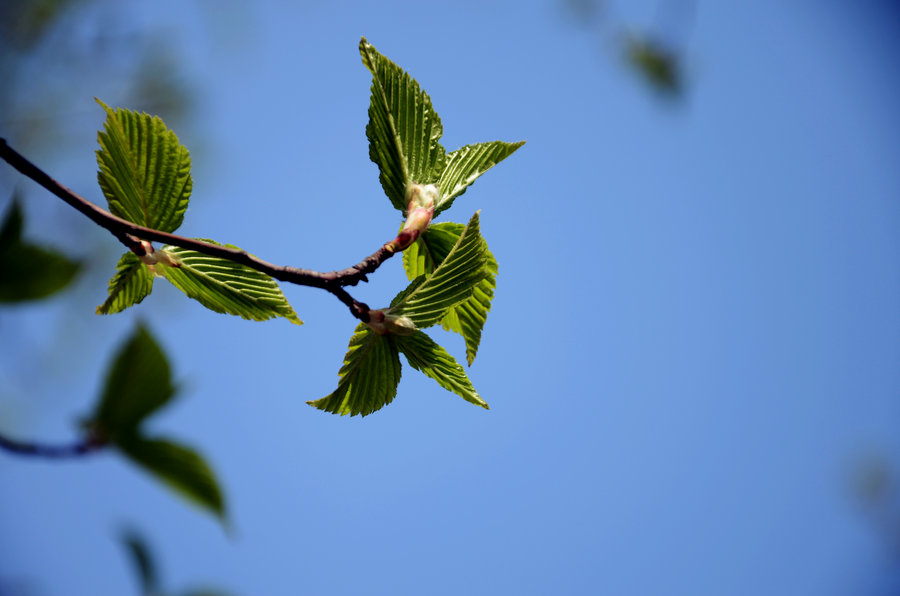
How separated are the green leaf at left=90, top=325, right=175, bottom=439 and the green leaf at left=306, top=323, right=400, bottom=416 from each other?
249 millimetres

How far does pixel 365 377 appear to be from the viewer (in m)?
0.64

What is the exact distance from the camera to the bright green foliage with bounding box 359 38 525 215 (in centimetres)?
64

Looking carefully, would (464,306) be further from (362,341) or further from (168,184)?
(168,184)

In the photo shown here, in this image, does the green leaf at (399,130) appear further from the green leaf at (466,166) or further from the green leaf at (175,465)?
the green leaf at (175,465)

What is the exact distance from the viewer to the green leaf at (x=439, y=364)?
0.62 metres

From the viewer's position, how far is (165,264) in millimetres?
590

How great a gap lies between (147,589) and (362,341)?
273 millimetres

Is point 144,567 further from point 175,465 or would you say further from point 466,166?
point 466,166

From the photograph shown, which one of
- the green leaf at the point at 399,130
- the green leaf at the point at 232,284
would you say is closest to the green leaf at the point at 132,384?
the green leaf at the point at 232,284

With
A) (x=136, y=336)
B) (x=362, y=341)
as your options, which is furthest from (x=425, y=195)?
(x=136, y=336)

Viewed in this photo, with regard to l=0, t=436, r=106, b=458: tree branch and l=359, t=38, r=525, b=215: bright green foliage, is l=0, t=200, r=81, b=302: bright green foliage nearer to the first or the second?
l=0, t=436, r=106, b=458: tree branch

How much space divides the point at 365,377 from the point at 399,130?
25 cm

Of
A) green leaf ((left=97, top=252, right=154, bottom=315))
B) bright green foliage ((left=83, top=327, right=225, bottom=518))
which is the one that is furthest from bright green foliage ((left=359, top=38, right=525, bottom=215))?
bright green foliage ((left=83, top=327, right=225, bottom=518))

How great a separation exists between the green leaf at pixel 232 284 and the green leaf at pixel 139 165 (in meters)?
0.05
